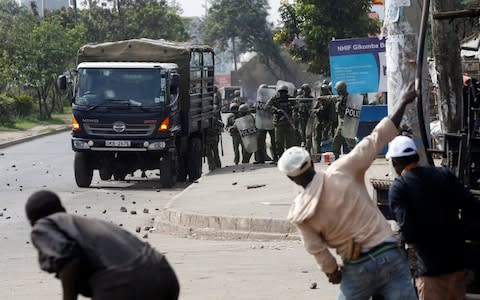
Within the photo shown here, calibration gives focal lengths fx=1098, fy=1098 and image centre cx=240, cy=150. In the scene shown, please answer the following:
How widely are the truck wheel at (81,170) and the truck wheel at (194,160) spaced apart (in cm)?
247

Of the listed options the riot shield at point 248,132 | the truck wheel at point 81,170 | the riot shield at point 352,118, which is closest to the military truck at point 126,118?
the truck wheel at point 81,170

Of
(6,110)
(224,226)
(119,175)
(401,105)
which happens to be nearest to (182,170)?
(119,175)

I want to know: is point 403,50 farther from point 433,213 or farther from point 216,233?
point 216,233

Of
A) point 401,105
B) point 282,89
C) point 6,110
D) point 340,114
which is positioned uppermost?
point 401,105

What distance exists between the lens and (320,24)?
1324 inches

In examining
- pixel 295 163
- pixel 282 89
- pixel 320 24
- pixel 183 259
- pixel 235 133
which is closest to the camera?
pixel 295 163

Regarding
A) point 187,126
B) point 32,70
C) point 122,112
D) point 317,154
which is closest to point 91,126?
point 122,112

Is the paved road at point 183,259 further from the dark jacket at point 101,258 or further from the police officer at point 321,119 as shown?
the dark jacket at point 101,258

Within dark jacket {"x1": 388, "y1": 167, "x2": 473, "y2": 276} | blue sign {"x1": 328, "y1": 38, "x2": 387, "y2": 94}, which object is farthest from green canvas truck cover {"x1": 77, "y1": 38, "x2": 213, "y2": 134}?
dark jacket {"x1": 388, "y1": 167, "x2": 473, "y2": 276}

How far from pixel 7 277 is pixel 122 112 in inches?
378

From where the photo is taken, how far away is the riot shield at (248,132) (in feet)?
75.8

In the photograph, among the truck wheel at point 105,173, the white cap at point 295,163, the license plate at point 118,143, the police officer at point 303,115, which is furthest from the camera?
the police officer at point 303,115

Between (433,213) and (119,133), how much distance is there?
14.2m

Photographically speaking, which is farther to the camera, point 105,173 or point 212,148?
point 212,148
